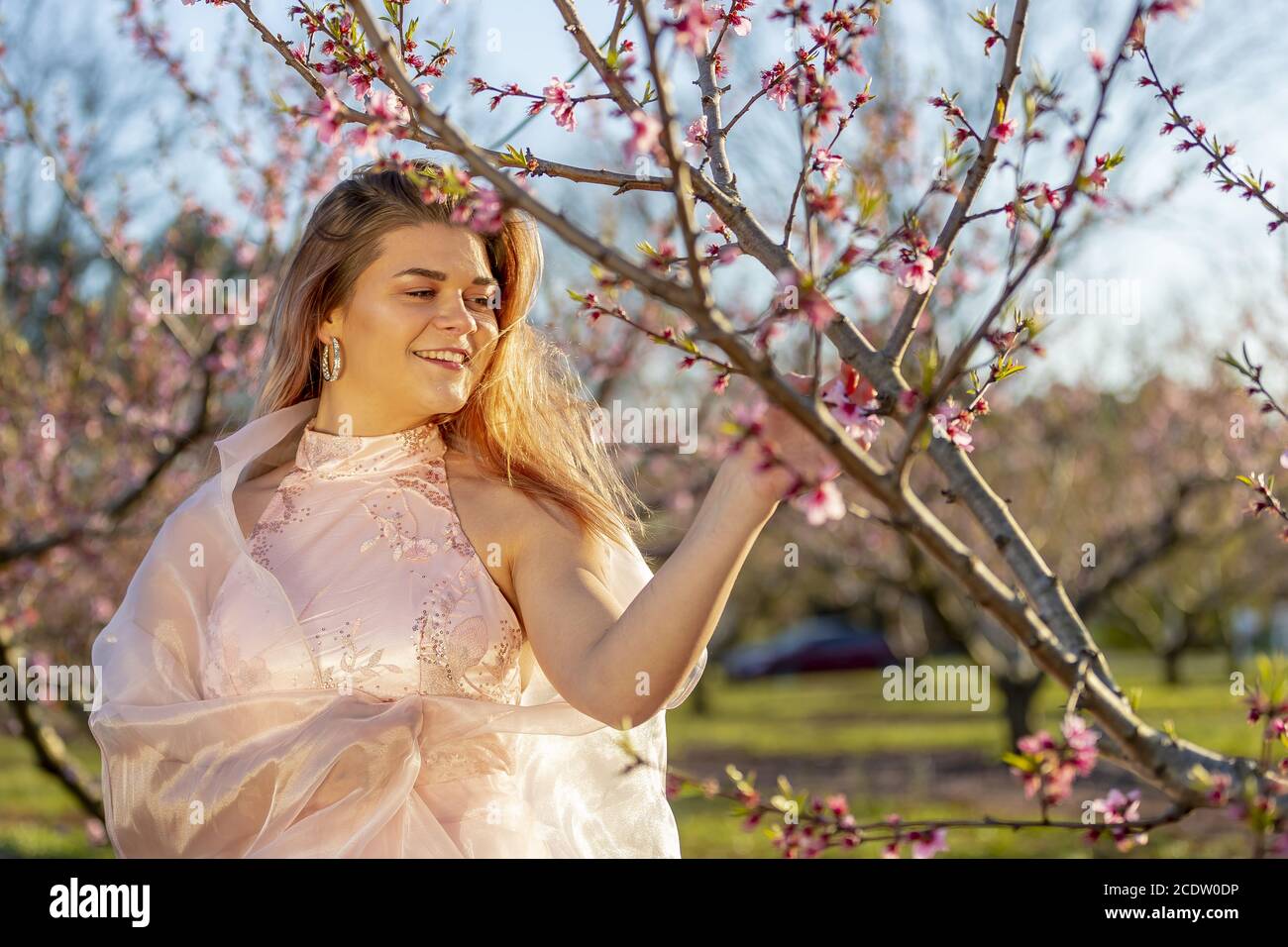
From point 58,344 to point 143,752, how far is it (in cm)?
568

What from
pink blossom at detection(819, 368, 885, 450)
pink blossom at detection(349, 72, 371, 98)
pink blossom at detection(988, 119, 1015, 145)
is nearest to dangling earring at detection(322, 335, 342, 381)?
pink blossom at detection(349, 72, 371, 98)

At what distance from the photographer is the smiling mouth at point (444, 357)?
228 cm

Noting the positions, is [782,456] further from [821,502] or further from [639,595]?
[639,595]

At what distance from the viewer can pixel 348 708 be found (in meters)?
2.12

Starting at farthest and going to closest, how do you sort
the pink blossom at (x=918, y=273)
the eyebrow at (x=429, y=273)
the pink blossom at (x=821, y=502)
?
the eyebrow at (x=429, y=273) < the pink blossom at (x=918, y=273) < the pink blossom at (x=821, y=502)

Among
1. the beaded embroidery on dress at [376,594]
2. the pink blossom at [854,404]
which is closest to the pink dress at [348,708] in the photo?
the beaded embroidery on dress at [376,594]

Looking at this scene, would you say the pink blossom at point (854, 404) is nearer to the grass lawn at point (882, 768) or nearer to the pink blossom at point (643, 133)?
the pink blossom at point (643, 133)

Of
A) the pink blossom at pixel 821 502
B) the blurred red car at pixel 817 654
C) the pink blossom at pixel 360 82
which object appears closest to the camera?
the pink blossom at pixel 821 502

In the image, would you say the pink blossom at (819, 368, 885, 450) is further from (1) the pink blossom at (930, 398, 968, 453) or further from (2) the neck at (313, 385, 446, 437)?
(2) the neck at (313, 385, 446, 437)

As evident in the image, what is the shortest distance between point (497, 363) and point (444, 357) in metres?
0.20
